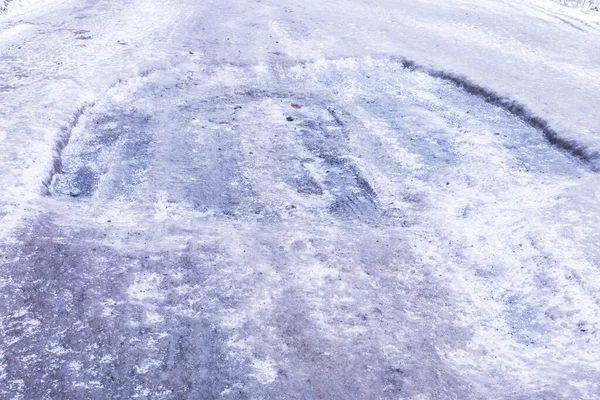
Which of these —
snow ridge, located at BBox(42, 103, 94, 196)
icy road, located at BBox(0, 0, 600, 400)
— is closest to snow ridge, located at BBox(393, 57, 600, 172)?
icy road, located at BBox(0, 0, 600, 400)

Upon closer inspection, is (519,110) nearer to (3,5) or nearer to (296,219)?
(296,219)

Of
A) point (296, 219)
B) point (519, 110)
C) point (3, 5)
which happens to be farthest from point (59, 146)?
point (3, 5)

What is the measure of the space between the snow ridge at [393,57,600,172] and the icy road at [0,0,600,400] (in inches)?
1.1

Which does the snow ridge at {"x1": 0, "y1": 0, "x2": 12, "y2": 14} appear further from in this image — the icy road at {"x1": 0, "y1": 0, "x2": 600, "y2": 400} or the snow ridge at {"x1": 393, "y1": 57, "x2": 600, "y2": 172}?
the snow ridge at {"x1": 393, "y1": 57, "x2": 600, "y2": 172}

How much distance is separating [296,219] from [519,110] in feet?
11.5

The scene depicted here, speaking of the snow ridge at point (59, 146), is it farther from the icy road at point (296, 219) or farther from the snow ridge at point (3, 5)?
the snow ridge at point (3, 5)

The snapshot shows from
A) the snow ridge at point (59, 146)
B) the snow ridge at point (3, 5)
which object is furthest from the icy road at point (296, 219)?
the snow ridge at point (3, 5)

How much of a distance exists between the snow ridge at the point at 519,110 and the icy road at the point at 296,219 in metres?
0.03

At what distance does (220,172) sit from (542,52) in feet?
19.5

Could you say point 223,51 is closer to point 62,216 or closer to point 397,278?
point 62,216

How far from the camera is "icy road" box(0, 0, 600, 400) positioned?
3.32 meters

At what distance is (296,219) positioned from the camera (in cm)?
471

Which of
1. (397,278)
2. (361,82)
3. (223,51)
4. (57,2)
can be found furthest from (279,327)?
(57,2)

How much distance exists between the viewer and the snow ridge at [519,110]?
5.67m
